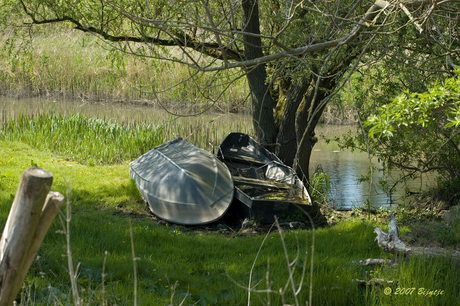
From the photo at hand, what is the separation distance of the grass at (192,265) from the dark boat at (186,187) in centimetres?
28

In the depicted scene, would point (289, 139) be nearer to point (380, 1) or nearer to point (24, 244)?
point (380, 1)

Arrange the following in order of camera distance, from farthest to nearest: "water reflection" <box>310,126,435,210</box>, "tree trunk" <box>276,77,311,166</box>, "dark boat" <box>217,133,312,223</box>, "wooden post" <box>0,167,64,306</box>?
1. "water reflection" <box>310,126,435,210</box>
2. "tree trunk" <box>276,77,311,166</box>
3. "dark boat" <box>217,133,312,223</box>
4. "wooden post" <box>0,167,64,306</box>

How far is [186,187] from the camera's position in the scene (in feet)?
26.5

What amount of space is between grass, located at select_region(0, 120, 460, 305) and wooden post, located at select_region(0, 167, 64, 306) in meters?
0.14

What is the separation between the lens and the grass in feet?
13.0

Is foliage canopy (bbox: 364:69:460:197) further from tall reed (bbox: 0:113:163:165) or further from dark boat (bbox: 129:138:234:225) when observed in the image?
tall reed (bbox: 0:113:163:165)

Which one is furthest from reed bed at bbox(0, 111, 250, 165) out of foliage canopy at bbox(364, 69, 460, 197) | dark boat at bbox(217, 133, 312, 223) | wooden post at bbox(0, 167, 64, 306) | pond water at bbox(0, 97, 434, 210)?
wooden post at bbox(0, 167, 64, 306)

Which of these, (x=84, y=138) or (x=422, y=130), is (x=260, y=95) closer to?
(x=422, y=130)

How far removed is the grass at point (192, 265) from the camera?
3977 mm

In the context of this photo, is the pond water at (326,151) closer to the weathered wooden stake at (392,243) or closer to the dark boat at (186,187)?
the weathered wooden stake at (392,243)

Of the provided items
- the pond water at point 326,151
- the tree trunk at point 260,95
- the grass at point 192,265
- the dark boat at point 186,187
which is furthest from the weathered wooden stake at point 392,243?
the tree trunk at point 260,95

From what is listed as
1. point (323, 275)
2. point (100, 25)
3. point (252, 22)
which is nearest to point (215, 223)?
point (323, 275)

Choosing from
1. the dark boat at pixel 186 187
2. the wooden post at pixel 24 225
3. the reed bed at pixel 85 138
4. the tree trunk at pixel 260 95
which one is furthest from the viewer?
the reed bed at pixel 85 138

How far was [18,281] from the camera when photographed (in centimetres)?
221
